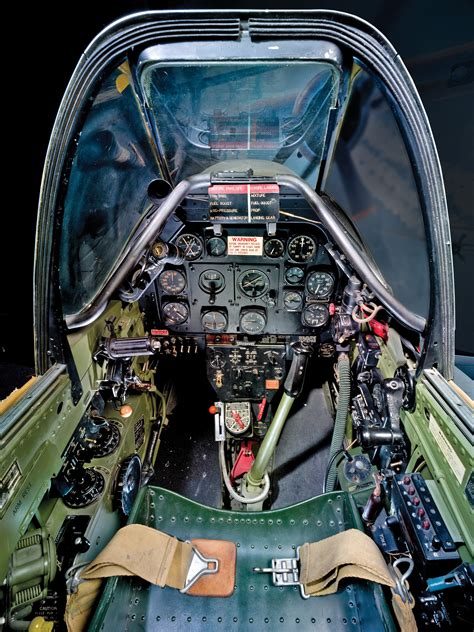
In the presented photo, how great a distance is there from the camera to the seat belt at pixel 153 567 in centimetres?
140

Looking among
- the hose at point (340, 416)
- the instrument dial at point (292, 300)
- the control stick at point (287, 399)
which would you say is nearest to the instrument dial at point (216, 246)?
the instrument dial at point (292, 300)

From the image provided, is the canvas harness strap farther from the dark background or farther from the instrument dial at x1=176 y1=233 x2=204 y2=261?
the dark background

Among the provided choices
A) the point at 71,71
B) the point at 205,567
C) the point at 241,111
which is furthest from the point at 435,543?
the point at 71,71

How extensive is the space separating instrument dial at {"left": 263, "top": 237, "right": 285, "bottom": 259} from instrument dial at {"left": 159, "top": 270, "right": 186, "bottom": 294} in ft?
2.60

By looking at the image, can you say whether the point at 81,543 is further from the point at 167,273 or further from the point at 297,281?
the point at 297,281

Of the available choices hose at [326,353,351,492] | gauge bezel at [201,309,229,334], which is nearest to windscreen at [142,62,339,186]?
gauge bezel at [201,309,229,334]

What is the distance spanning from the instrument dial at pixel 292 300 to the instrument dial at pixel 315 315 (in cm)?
8

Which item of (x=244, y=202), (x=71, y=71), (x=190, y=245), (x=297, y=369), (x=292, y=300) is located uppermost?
(x=71, y=71)

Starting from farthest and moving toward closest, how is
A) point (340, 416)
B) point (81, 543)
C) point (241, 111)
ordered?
point (340, 416) < point (241, 111) < point (81, 543)

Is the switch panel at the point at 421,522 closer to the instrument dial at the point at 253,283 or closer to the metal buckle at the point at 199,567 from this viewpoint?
the metal buckle at the point at 199,567

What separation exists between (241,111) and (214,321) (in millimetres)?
1766

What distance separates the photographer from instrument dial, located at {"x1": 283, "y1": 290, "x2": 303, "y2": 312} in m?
3.03

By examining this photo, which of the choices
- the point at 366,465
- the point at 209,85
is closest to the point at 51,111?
the point at 209,85

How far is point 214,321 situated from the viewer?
3.13m
